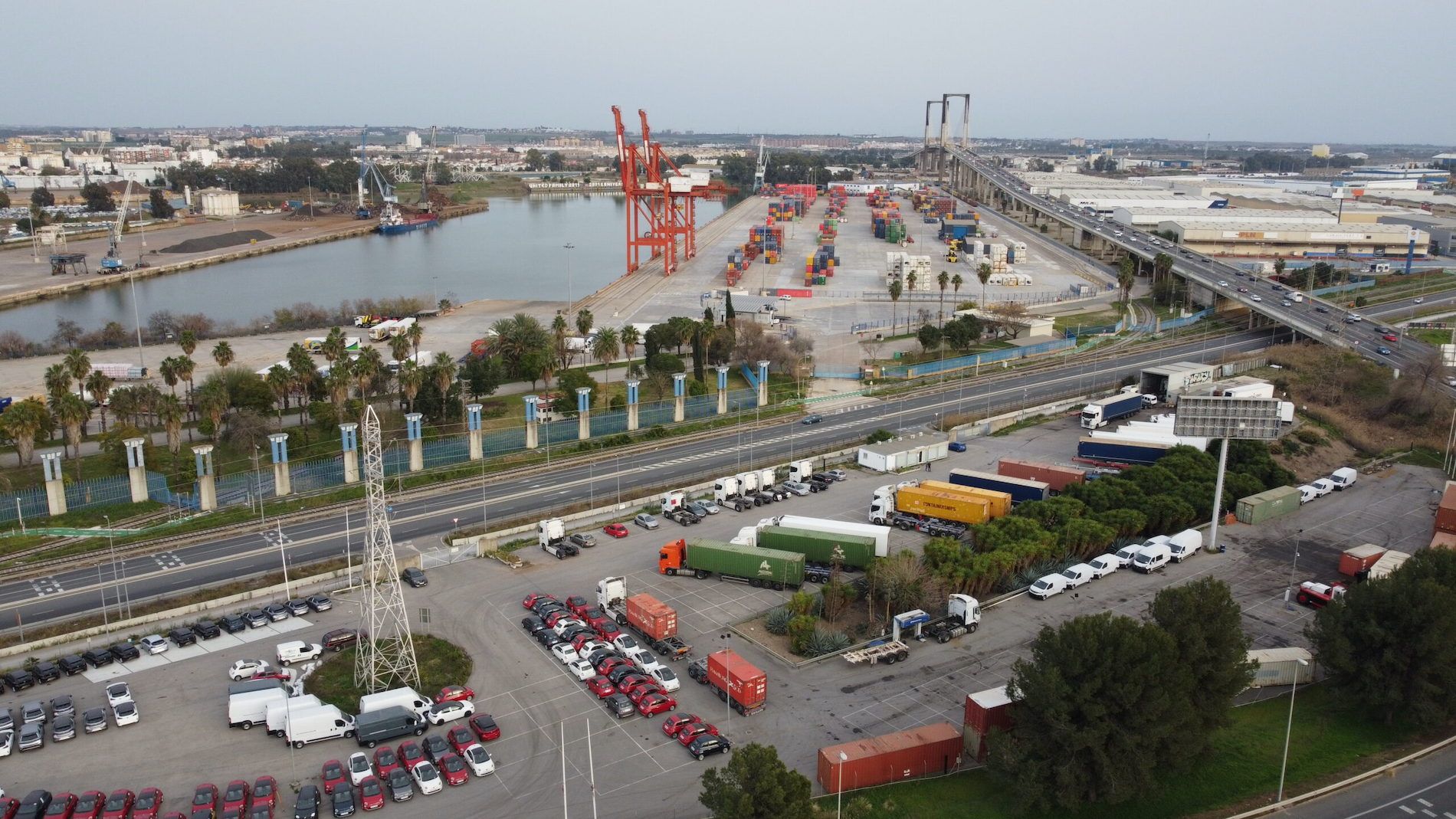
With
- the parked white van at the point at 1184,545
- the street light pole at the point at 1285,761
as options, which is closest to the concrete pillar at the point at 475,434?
the parked white van at the point at 1184,545

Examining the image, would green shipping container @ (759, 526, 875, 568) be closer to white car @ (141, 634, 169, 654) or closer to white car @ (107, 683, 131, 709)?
white car @ (141, 634, 169, 654)

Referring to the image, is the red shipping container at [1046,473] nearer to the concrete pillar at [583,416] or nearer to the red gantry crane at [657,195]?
the concrete pillar at [583,416]

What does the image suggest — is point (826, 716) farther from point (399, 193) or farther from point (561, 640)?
point (399, 193)

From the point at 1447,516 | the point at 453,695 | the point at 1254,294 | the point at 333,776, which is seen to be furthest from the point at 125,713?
the point at 1254,294

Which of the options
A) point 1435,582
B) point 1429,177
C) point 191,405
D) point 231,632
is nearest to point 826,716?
point 1435,582

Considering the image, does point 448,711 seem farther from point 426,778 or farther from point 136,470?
point 136,470

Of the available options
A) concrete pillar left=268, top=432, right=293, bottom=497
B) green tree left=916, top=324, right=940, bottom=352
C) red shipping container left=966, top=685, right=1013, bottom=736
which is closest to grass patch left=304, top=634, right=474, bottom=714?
red shipping container left=966, top=685, right=1013, bottom=736
